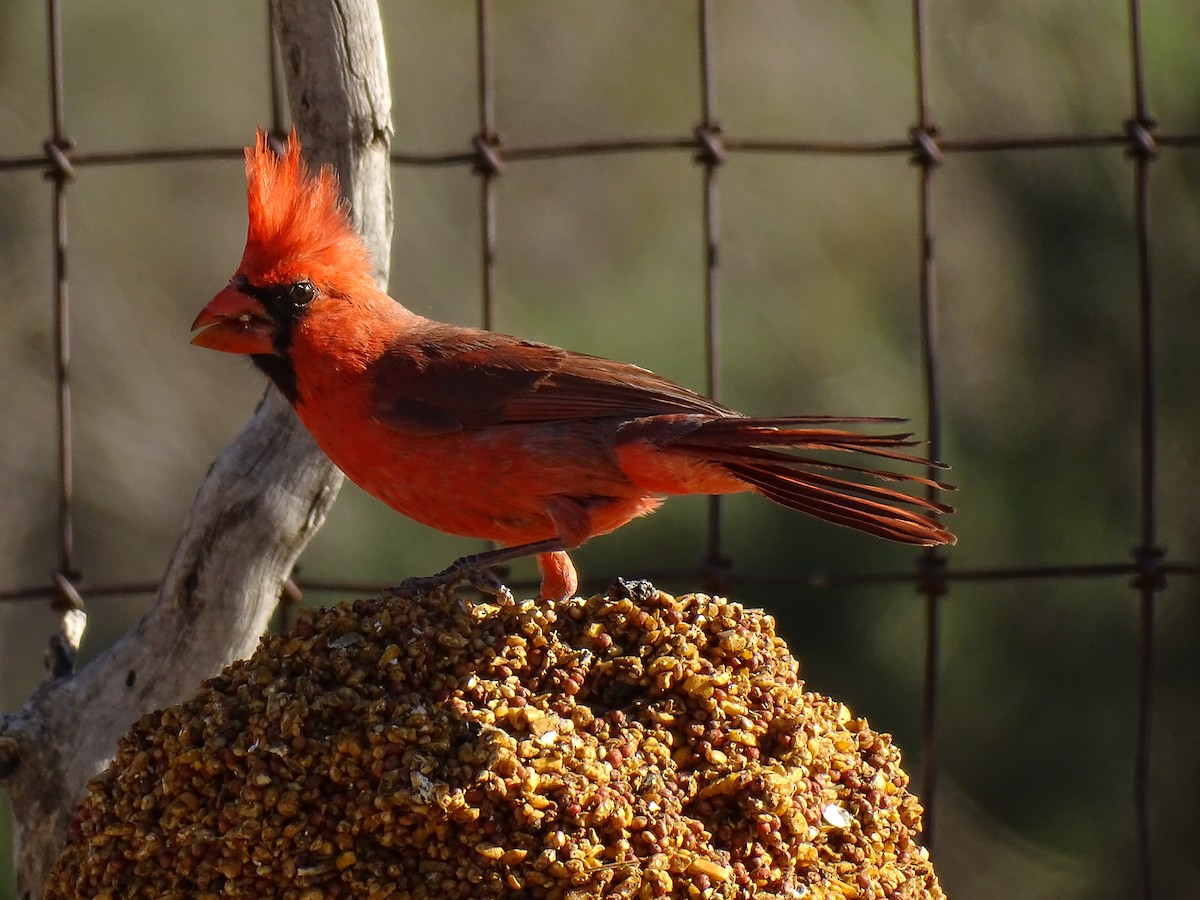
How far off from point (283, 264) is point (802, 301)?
387cm

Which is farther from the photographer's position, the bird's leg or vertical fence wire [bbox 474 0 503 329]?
vertical fence wire [bbox 474 0 503 329]

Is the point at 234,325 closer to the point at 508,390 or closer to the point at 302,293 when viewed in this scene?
the point at 302,293

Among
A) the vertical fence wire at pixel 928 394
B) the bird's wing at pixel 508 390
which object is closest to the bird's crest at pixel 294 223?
the bird's wing at pixel 508 390

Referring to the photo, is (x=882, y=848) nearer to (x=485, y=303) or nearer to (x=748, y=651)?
(x=748, y=651)

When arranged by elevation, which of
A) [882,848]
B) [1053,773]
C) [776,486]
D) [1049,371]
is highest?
[1049,371]

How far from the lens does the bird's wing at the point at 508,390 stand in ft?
10.1

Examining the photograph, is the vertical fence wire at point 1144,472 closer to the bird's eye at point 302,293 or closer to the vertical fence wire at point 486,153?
the vertical fence wire at point 486,153

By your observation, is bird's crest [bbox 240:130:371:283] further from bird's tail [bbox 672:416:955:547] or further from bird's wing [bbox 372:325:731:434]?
bird's tail [bbox 672:416:955:547]

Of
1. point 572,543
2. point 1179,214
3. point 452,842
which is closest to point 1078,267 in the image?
point 1179,214

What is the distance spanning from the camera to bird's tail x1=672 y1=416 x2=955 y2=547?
2.56m

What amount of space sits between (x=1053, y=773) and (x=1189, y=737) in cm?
45

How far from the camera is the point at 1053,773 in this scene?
5.54 metres

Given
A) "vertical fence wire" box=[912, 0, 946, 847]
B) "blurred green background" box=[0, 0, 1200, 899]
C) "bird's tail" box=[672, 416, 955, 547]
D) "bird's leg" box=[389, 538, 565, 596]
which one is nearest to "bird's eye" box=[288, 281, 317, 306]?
"bird's leg" box=[389, 538, 565, 596]

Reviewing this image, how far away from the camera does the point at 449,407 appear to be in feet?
10.2
